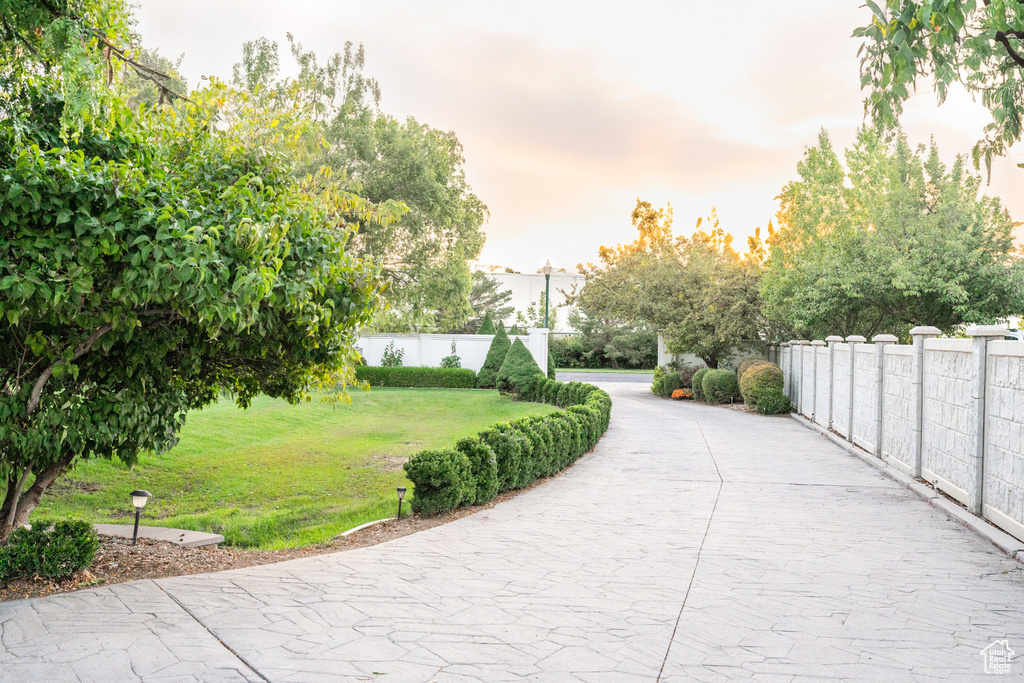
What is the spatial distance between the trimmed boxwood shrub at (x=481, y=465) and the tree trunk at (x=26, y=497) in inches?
154

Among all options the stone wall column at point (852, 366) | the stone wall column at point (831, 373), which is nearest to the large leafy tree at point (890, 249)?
the stone wall column at point (831, 373)

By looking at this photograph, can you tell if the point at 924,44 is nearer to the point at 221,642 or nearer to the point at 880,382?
the point at 221,642

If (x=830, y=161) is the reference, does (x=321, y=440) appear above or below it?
below

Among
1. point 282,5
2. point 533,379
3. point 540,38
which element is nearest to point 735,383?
point 533,379

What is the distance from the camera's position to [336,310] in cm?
563

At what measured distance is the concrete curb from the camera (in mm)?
6516

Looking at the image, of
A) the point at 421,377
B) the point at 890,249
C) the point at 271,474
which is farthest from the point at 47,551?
the point at 421,377

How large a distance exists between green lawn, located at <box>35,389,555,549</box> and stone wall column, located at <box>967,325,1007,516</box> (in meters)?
6.28

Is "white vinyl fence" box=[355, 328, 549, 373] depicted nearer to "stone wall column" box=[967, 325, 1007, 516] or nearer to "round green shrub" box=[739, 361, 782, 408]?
"round green shrub" box=[739, 361, 782, 408]

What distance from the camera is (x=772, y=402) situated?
66.5 feet

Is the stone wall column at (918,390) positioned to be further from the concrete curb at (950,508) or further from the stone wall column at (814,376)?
the stone wall column at (814,376)

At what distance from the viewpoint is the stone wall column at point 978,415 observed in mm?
7520

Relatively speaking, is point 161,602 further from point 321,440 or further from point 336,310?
point 321,440

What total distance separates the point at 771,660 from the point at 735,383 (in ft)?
66.4
